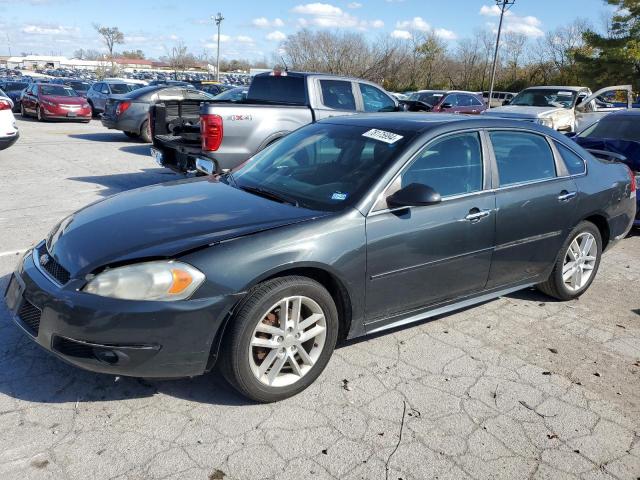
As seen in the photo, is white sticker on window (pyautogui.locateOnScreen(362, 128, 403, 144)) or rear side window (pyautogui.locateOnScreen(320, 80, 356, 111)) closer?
white sticker on window (pyautogui.locateOnScreen(362, 128, 403, 144))

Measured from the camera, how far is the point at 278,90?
351 inches

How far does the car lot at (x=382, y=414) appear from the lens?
8.64 feet

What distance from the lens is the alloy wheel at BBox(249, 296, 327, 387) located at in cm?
304

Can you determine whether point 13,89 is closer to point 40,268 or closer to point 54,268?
point 40,268

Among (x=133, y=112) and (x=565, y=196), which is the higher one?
(x=133, y=112)

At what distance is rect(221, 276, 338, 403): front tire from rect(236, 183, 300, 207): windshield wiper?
0.65 meters

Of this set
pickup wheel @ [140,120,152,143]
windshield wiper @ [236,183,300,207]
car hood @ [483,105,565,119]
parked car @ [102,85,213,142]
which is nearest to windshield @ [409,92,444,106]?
car hood @ [483,105,565,119]

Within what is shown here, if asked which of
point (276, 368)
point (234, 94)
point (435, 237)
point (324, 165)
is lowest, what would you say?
point (276, 368)

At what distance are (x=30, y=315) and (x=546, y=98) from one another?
50.3 ft

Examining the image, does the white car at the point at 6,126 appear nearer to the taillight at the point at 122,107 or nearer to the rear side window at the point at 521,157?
the taillight at the point at 122,107

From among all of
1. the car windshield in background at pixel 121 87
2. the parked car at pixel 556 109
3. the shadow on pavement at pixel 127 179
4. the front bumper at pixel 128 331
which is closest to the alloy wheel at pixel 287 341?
the front bumper at pixel 128 331

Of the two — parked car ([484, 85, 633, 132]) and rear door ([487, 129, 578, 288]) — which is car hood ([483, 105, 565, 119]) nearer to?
parked car ([484, 85, 633, 132])

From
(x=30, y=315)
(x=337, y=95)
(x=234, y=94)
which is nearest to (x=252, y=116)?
(x=337, y=95)

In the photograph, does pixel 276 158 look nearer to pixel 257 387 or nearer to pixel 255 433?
pixel 257 387
